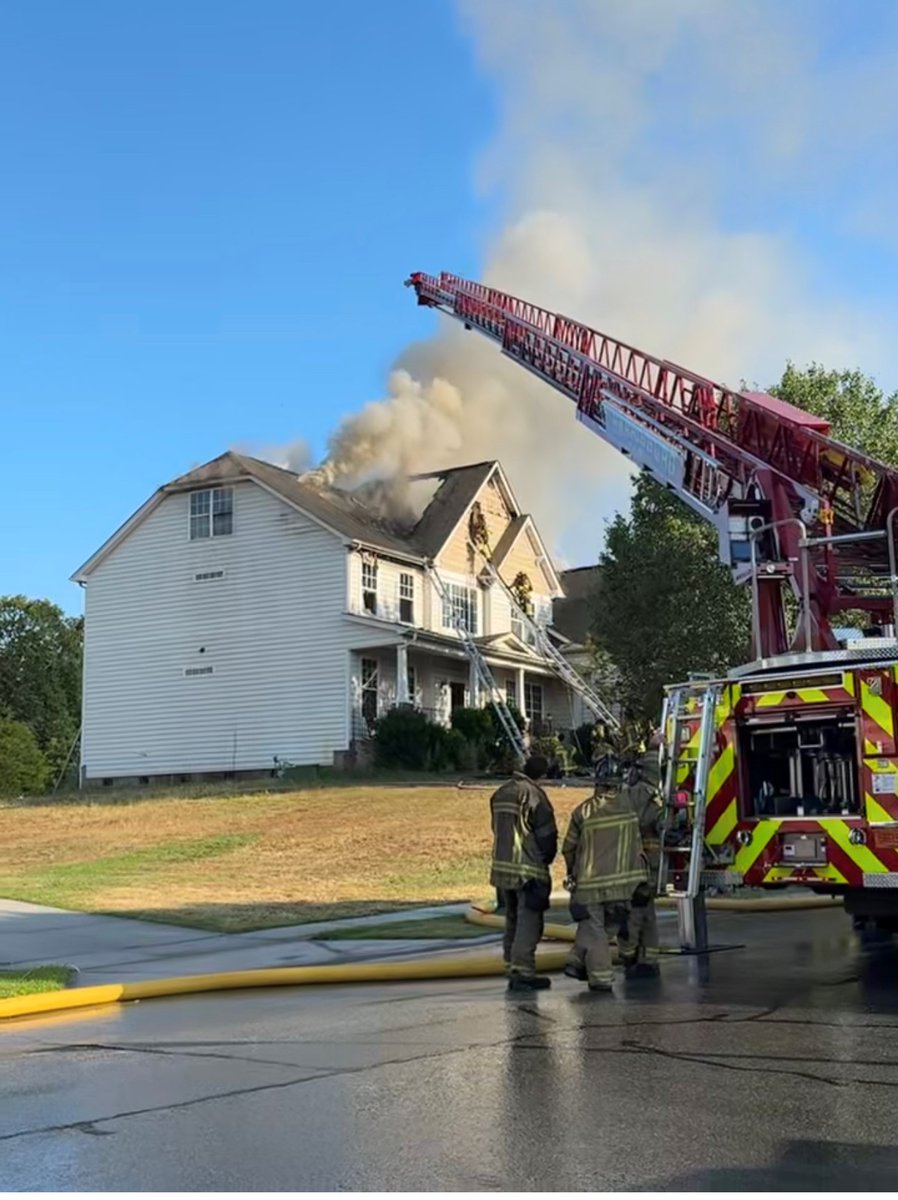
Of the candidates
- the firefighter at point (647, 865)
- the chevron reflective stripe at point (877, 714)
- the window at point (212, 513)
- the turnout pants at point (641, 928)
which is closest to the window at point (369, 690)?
the window at point (212, 513)

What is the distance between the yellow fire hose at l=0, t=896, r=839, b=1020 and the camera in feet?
26.2

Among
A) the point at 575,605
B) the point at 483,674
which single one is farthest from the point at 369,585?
the point at 575,605

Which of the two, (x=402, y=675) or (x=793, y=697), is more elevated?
(x=402, y=675)

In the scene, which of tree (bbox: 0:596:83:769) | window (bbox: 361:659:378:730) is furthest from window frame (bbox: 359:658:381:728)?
tree (bbox: 0:596:83:769)

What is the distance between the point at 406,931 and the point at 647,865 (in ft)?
10.1

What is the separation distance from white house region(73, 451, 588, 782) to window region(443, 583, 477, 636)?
0.05 meters

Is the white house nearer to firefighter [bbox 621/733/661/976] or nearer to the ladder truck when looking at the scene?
the ladder truck

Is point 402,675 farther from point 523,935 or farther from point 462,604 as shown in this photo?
point 523,935

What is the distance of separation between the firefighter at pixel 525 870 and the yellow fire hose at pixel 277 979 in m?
0.81

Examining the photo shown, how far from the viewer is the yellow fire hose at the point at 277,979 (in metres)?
7.99

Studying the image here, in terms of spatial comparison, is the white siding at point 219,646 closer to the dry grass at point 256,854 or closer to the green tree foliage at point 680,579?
the dry grass at point 256,854

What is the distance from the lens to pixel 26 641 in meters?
62.8

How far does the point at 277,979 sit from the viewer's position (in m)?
8.76

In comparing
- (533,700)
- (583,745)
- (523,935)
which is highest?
(533,700)
